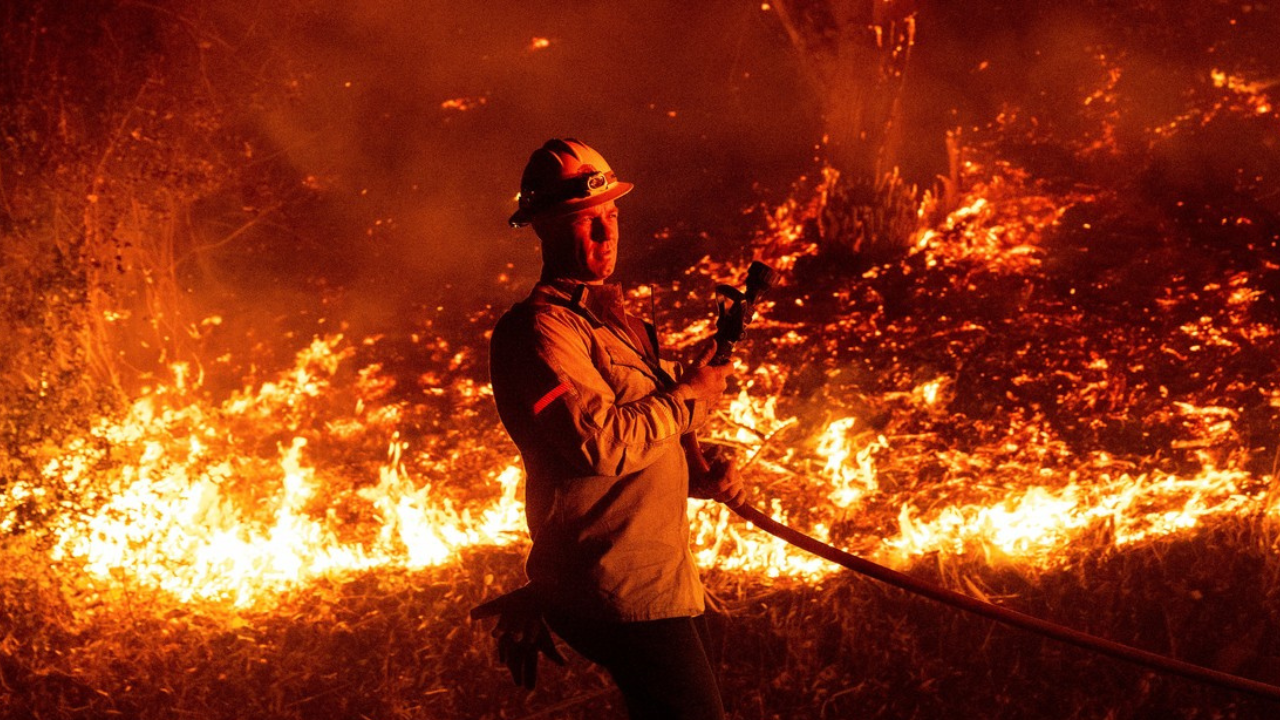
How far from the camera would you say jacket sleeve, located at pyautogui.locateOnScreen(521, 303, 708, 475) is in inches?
94.6

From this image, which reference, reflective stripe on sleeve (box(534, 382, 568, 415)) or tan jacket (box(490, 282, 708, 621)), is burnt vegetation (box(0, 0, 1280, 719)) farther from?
reflective stripe on sleeve (box(534, 382, 568, 415))

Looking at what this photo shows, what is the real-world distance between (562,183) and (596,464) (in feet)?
2.61

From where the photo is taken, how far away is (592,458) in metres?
2.42

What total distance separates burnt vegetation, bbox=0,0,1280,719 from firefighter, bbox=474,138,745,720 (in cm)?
177

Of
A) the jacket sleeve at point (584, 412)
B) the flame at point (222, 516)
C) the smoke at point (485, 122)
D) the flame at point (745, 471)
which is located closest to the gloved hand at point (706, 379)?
the jacket sleeve at point (584, 412)

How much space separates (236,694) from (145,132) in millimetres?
4751

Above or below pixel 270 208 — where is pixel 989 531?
below

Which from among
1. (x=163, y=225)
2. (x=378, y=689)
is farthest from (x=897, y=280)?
(x=163, y=225)

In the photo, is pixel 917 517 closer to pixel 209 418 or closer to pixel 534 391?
pixel 534 391

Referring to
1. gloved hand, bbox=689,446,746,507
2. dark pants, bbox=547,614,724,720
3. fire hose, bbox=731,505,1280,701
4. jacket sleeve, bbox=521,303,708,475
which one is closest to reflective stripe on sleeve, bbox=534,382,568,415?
jacket sleeve, bbox=521,303,708,475

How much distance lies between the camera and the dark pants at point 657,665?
248cm

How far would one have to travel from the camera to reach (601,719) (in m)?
4.16

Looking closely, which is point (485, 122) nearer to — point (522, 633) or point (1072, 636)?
point (522, 633)

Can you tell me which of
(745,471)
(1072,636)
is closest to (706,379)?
(1072,636)
